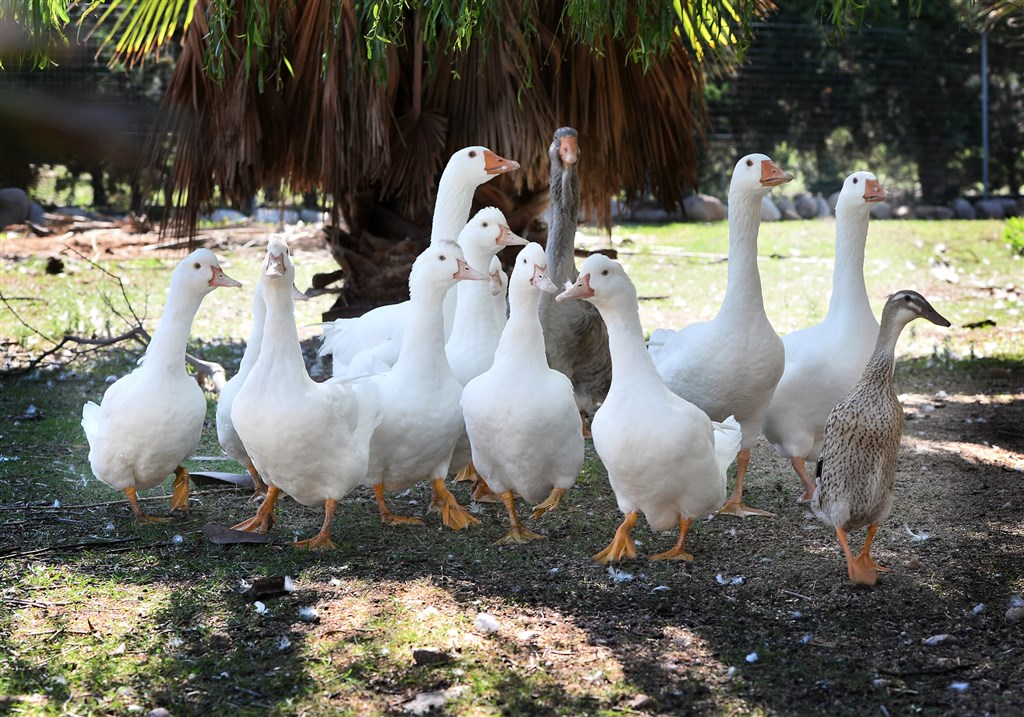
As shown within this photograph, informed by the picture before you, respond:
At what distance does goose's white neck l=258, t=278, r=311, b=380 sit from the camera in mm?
4184

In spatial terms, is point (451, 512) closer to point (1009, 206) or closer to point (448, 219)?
point (448, 219)

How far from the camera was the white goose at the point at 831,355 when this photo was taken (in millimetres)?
4871

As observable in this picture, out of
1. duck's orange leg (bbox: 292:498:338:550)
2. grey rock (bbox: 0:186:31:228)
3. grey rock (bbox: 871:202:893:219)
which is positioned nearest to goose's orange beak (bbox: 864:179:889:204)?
duck's orange leg (bbox: 292:498:338:550)

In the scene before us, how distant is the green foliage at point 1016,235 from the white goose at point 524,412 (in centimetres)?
1042

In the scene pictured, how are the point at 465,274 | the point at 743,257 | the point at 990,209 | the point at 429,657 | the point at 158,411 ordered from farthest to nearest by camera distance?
the point at 990,209
the point at 743,257
the point at 465,274
the point at 158,411
the point at 429,657

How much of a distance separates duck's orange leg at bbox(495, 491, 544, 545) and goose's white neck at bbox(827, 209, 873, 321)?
5.58ft

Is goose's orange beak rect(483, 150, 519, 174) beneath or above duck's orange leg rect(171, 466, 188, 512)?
above

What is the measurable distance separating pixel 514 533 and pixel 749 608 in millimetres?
1073

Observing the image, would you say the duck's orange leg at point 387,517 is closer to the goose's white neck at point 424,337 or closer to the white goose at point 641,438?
the goose's white neck at point 424,337

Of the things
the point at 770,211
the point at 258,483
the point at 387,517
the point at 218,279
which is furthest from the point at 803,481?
the point at 770,211

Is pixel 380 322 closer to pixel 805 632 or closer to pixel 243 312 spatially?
pixel 805 632

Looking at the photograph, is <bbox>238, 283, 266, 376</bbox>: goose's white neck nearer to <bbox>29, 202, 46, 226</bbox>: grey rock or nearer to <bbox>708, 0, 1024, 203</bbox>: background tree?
<bbox>29, 202, 46, 226</bbox>: grey rock

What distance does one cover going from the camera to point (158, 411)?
4492 millimetres

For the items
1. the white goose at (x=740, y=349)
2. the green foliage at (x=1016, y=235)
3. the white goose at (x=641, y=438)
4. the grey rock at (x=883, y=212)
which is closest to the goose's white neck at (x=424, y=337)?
the white goose at (x=641, y=438)
